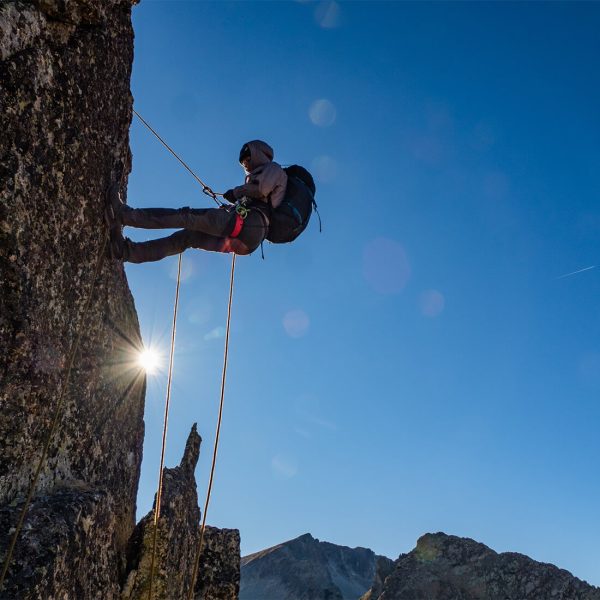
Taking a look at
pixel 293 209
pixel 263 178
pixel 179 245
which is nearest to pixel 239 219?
pixel 263 178

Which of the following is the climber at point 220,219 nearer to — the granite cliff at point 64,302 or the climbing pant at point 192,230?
the climbing pant at point 192,230

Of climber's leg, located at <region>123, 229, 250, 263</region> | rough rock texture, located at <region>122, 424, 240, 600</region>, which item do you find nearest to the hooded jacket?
climber's leg, located at <region>123, 229, 250, 263</region>

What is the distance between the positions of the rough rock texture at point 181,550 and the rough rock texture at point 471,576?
2201 inches

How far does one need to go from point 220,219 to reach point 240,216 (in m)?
A: 0.33

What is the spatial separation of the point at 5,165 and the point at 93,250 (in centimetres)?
192

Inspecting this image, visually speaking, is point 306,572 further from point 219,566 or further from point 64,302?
point 64,302

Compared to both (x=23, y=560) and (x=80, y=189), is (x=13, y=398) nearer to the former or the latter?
(x=23, y=560)

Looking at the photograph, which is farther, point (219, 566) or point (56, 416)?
point (219, 566)

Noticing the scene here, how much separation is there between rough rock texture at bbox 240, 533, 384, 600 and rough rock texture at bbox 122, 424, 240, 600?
97042 mm

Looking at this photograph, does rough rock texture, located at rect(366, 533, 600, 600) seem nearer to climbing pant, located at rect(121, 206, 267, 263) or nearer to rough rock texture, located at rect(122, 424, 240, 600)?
rough rock texture, located at rect(122, 424, 240, 600)

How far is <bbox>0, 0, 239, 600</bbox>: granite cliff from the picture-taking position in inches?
262

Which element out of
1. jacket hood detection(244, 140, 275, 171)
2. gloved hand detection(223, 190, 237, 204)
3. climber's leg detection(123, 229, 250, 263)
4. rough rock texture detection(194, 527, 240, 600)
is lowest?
rough rock texture detection(194, 527, 240, 600)

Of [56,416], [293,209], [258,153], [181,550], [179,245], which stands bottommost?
[181,550]

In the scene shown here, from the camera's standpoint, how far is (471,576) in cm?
6412
